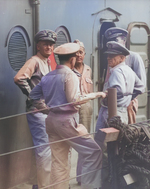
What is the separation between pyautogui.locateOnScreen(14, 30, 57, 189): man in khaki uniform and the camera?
3320mm

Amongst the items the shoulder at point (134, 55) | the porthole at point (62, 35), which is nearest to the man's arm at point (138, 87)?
the shoulder at point (134, 55)

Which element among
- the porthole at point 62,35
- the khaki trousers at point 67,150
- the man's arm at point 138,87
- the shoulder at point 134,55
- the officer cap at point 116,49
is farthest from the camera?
the shoulder at point 134,55

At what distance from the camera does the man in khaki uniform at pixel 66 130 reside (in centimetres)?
305

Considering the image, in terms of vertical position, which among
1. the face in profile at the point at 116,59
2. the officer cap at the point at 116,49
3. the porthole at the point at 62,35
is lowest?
the face in profile at the point at 116,59

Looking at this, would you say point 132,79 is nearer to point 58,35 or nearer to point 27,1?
point 58,35

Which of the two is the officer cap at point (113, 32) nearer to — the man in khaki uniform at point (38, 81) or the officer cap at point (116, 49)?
the officer cap at point (116, 49)

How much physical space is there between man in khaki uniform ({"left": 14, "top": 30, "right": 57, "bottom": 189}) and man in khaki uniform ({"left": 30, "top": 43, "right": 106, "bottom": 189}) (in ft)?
0.51

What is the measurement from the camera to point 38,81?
11.8ft

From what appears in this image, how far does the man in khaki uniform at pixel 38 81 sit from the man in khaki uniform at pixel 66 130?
16 cm

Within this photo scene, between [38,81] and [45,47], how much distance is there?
340 millimetres

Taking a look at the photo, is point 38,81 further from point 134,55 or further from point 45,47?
point 134,55


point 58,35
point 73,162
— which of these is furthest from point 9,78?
point 73,162

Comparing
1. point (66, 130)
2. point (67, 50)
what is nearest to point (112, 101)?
point (66, 130)

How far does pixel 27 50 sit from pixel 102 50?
0.89 metres
